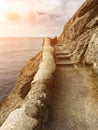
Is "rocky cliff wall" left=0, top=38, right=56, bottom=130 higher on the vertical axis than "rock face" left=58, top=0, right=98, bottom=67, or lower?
lower

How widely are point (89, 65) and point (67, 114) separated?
8.09m

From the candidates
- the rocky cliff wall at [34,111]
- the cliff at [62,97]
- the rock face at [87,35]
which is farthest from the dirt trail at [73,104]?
the rock face at [87,35]

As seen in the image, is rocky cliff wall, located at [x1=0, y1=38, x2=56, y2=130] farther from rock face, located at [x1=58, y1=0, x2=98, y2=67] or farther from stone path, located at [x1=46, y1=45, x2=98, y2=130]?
rock face, located at [x1=58, y1=0, x2=98, y2=67]

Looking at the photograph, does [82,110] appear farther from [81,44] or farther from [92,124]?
[81,44]

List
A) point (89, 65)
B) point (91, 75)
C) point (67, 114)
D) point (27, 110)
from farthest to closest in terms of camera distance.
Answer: point (89, 65) < point (91, 75) < point (67, 114) < point (27, 110)

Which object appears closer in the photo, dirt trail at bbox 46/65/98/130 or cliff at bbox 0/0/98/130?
cliff at bbox 0/0/98/130

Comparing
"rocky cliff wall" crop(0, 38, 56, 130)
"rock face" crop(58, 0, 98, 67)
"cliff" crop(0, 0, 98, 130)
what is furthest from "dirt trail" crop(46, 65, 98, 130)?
"rock face" crop(58, 0, 98, 67)

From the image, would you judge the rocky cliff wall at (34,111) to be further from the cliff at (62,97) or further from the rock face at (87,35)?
the rock face at (87,35)

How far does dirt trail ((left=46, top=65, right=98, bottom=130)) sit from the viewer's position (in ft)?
34.1

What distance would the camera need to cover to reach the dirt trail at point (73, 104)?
1039cm

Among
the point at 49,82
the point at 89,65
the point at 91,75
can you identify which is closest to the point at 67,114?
the point at 49,82

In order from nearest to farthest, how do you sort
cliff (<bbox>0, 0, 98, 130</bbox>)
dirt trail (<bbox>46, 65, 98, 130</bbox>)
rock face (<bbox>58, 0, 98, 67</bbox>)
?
cliff (<bbox>0, 0, 98, 130</bbox>)
dirt trail (<bbox>46, 65, 98, 130</bbox>)
rock face (<bbox>58, 0, 98, 67</bbox>)

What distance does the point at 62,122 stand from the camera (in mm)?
10500

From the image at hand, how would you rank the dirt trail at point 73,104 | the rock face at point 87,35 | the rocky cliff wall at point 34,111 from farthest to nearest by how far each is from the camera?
1. the rock face at point 87,35
2. the dirt trail at point 73,104
3. the rocky cliff wall at point 34,111
